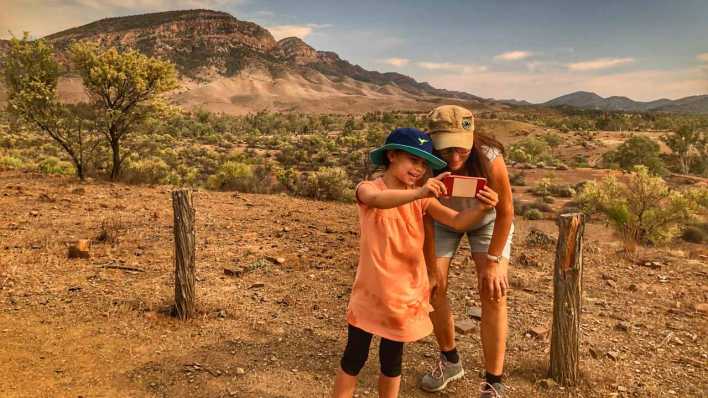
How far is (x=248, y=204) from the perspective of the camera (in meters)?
10.5

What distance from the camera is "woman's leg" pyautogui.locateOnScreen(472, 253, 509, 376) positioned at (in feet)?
9.75

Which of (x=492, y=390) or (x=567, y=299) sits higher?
(x=567, y=299)

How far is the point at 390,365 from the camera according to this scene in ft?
8.00

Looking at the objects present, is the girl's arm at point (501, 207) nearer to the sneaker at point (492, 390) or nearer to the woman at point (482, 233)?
the woman at point (482, 233)

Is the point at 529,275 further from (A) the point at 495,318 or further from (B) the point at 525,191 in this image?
(B) the point at 525,191

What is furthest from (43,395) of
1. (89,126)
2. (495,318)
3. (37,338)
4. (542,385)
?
(89,126)

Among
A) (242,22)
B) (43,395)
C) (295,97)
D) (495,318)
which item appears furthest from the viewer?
(242,22)

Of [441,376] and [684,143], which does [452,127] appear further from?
[684,143]

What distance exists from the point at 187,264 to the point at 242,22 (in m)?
171

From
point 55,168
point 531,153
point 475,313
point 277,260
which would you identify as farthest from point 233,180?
point 531,153

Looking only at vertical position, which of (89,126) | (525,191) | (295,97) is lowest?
(525,191)

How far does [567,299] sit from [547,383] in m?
0.70

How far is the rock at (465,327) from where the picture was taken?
4.67 meters

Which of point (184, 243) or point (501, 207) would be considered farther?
point (184, 243)
